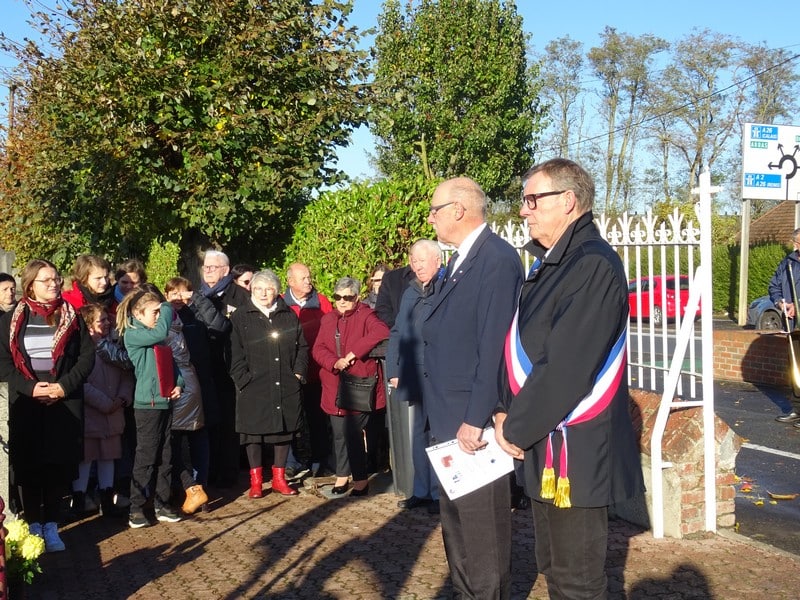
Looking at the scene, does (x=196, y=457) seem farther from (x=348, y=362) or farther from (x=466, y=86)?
(x=466, y=86)

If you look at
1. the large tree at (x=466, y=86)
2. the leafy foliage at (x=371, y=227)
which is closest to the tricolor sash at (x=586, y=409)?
the leafy foliage at (x=371, y=227)

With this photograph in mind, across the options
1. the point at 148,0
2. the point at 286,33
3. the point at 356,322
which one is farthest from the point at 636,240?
the point at 148,0

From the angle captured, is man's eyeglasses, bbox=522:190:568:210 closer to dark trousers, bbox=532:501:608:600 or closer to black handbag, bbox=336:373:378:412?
dark trousers, bbox=532:501:608:600

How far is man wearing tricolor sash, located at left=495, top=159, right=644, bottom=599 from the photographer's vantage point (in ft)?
11.2

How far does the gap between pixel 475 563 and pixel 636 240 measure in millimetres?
3067

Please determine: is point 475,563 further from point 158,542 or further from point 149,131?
point 149,131

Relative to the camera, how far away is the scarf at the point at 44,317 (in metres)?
6.34

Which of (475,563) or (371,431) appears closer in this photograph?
(475,563)

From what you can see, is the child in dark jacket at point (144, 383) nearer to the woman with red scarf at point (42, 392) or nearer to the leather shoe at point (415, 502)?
the woman with red scarf at point (42, 392)

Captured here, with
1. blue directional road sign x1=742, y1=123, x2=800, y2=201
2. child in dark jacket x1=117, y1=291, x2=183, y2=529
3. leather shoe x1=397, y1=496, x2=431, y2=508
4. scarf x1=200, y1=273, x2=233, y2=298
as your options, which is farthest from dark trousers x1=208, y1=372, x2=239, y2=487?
blue directional road sign x1=742, y1=123, x2=800, y2=201

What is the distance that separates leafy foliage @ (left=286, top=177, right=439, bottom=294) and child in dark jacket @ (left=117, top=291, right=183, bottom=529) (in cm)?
341

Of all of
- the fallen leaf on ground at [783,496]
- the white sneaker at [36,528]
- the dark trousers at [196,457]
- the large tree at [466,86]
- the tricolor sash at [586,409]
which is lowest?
the fallen leaf on ground at [783,496]

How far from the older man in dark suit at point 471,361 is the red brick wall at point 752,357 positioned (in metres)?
9.73

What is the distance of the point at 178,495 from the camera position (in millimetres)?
8039
